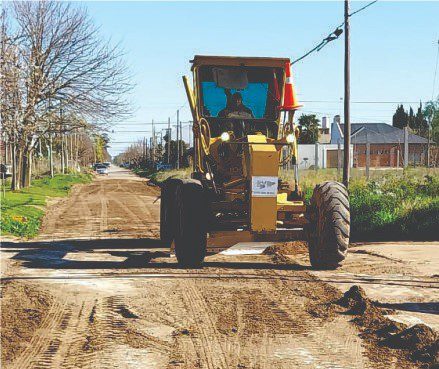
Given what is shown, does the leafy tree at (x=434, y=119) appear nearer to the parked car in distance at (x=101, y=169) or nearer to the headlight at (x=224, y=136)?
the parked car in distance at (x=101, y=169)

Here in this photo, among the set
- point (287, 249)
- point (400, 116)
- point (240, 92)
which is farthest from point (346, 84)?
point (400, 116)

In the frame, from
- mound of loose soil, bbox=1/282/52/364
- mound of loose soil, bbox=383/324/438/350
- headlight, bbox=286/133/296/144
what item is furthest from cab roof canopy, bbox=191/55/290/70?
mound of loose soil, bbox=383/324/438/350

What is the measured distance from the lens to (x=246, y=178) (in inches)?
484

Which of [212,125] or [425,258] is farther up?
[212,125]

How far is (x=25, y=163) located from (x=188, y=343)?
37.3m

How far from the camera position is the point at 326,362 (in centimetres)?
669

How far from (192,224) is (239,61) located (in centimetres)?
316

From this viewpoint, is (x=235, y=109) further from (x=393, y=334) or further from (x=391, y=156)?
(x=391, y=156)

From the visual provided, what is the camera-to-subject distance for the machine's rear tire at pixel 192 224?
40.0 ft

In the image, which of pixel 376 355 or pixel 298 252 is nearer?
pixel 376 355

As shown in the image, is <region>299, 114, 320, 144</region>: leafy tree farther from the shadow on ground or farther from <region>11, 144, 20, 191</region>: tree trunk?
the shadow on ground

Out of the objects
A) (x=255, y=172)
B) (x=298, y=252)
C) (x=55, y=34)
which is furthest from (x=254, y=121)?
(x=55, y=34)

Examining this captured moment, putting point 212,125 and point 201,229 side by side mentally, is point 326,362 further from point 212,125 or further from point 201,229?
point 212,125

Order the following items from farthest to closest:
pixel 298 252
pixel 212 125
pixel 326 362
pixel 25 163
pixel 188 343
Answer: pixel 25 163
pixel 298 252
pixel 212 125
pixel 188 343
pixel 326 362
